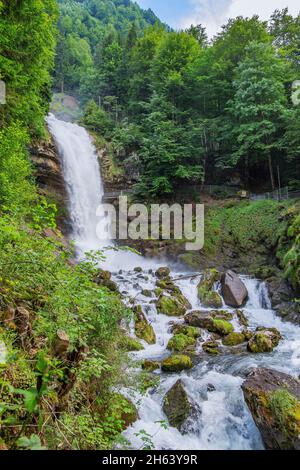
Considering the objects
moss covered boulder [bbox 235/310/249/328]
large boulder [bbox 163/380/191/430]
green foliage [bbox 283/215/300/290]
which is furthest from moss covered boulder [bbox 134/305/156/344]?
green foliage [bbox 283/215/300/290]

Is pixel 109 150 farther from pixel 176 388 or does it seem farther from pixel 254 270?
pixel 176 388

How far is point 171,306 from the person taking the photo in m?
11.0

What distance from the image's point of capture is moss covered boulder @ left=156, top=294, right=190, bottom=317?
1080 cm

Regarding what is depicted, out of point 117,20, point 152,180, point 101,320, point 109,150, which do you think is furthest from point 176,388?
point 117,20

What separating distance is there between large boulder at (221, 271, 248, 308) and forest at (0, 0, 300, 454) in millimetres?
127

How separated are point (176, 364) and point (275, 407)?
2930 millimetres

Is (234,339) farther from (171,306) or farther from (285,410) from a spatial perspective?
(285,410)

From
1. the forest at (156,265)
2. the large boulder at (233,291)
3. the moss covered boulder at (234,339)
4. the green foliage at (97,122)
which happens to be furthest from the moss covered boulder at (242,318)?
the green foliage at (97,122)

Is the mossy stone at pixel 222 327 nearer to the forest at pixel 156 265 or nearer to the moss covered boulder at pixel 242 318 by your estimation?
the forest at pixel 156 265

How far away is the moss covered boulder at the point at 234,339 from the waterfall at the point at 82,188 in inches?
401

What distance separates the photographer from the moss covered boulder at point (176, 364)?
704 centimetres

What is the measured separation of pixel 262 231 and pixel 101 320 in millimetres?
14516

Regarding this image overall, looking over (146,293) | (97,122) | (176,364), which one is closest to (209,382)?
(176,364)

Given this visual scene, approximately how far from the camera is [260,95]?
18891 mm
